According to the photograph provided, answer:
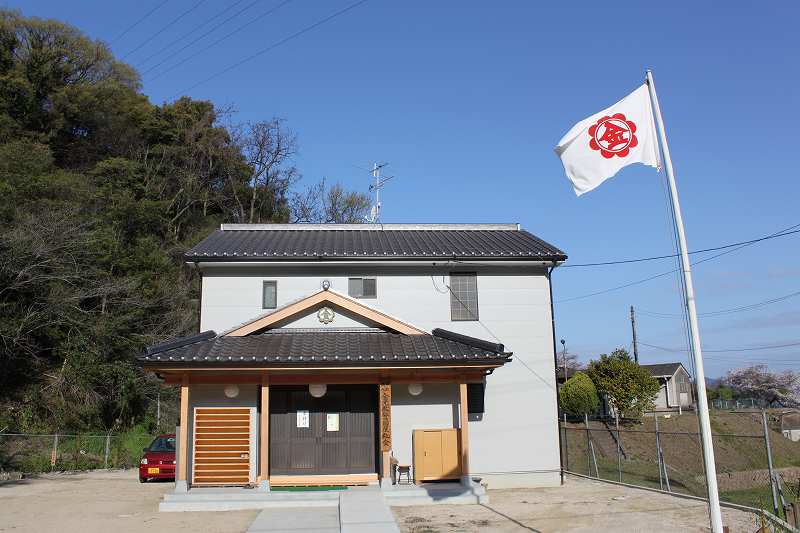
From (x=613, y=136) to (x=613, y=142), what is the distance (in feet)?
0.29

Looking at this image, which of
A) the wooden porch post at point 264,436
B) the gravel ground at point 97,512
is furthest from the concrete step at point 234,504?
the wooden porch post at point 264,436

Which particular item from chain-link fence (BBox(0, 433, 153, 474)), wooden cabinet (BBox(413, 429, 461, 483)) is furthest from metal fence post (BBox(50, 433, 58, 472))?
wooden cabinet (BBox(413, 429, 461, 483))

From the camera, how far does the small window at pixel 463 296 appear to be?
18.5 metres

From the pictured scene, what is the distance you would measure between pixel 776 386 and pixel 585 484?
6349 centimetres

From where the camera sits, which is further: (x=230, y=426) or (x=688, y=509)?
(x=230, y=426)

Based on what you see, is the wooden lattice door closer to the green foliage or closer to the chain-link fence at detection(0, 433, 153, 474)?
the chain-link fence at detection(0, 433, 153, 474)

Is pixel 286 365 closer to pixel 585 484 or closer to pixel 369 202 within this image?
pixel 585 484

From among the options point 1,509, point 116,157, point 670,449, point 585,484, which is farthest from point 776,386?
point 1,509

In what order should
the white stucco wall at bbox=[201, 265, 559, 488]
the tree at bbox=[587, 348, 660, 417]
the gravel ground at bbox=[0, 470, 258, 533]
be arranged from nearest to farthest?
the gravel ground at bbox=[0, 470, 258, 533]
the white stucco wall at bbox=[201, 265, 559, 488]
the tree at bbox=[587, 348, 660, 417]

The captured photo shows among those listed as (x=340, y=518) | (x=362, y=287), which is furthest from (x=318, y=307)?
(x=340, y=518)

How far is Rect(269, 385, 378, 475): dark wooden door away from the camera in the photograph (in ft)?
52.4

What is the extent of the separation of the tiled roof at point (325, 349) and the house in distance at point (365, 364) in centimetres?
5

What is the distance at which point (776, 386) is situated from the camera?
7000 cm

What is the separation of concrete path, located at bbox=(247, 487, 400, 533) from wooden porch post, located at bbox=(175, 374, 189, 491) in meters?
2.28
